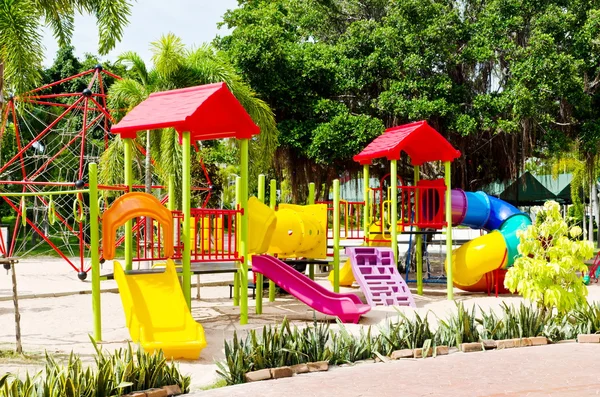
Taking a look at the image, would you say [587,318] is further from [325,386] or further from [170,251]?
[170,251]

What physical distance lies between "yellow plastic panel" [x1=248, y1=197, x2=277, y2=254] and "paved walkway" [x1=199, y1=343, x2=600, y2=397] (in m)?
4.56

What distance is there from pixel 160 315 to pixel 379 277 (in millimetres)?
5721

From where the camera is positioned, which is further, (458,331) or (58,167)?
(58,167)

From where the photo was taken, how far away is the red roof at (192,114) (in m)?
10.5

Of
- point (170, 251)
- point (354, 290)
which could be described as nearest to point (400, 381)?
point (170, 251)

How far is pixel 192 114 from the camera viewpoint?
10.3 metres

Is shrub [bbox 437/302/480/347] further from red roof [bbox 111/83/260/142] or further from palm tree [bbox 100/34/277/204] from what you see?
palm tree [bbox 100/34/277/204]

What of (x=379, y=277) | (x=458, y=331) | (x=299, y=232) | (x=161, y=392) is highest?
(x=299, y=232)

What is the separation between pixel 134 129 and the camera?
1080cm

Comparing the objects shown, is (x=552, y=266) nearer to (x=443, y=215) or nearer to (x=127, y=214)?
(x=127, y=214)

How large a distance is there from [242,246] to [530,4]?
13.1 meters

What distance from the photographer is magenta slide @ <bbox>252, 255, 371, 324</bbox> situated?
11.5 m

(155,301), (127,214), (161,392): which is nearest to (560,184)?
(127,214)

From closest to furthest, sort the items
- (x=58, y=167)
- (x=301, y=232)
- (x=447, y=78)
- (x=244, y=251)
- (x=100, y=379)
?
(x=100, y=379) < (x=244, y=251) < (x=301, y=232) < (x=447, y=78) < (x=58, y=167)
